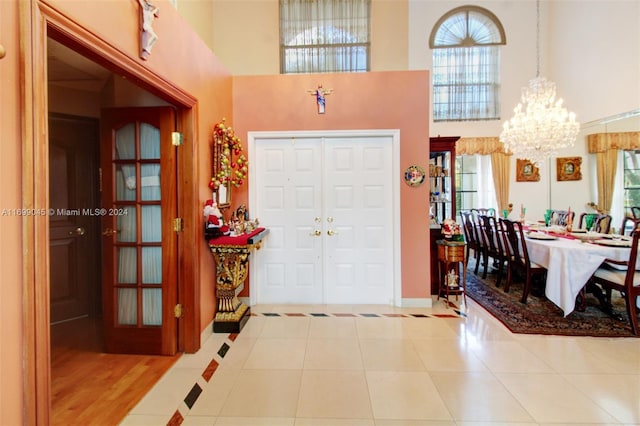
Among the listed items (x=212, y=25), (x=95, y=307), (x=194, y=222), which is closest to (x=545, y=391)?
(x=194, y=222)

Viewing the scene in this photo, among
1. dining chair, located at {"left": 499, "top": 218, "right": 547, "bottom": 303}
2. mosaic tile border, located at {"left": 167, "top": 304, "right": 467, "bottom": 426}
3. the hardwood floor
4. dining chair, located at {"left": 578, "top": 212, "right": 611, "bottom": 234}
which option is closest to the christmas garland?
mosaic tile border, located at {"left": 167, "top": 304, "right": 467, "bottom": 426}

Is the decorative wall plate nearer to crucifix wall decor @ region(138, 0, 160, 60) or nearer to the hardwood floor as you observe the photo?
crucifix wall decor @ region(138, 0, 160, 60)

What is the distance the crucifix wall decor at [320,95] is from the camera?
362 cm

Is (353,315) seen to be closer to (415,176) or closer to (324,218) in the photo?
(324,218)

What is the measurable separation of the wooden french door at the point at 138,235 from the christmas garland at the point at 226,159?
1.61ft

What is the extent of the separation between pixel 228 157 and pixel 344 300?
2235 mm

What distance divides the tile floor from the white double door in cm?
66

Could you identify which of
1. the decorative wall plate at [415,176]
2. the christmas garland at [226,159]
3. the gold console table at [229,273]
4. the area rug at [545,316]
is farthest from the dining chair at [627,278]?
the christmas garland at [226,159]

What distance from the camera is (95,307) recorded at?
11.5 ft

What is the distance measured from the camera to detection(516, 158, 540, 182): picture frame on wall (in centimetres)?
678

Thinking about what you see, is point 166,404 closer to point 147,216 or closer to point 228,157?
point 147,216

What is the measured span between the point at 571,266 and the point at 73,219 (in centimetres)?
556

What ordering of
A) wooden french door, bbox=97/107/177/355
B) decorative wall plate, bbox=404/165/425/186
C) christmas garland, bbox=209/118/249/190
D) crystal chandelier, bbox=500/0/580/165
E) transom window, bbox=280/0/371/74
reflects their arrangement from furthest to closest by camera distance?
transom window, bbox=280/0/371/74, crystal chandelier, bbox=500/0/580/165, decorative wall plate, bbox=404/165/425/186, christmas garland, bbox=209/118/249/190, wooden french door, bbox=97/107/177/355

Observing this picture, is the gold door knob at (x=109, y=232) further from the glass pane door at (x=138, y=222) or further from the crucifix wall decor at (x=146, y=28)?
the crucifix wall decor at (x=146, y=28)
